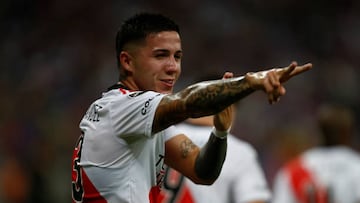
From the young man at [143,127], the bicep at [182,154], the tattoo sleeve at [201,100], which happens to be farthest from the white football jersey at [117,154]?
the bicep at [182,154]

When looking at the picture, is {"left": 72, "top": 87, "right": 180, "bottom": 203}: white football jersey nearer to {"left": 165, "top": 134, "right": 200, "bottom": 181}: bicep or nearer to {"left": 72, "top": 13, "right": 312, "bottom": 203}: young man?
{"left": 72, "top": 13, "right": 312, "bottom": 203}: young man

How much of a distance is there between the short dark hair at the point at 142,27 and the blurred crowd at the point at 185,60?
276 inches

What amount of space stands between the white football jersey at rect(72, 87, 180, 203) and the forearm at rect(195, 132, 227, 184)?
24 centimetres

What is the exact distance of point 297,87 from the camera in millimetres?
13750

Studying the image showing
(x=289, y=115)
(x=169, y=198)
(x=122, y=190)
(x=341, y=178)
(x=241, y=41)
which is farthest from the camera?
(x=241, y=41)

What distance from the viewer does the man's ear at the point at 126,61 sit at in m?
4.79

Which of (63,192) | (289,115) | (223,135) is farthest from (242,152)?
(289,115)

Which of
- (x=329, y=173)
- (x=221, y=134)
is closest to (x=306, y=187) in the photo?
(x=329, y=173)

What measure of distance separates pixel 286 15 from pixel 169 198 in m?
8.74

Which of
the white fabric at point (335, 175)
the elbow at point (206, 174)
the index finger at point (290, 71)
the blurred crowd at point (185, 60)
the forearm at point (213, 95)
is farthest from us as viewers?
the blurred crowd at point (185, 60)

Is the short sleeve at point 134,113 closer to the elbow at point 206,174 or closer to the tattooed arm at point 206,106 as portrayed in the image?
the tattooed arm at point 206,106

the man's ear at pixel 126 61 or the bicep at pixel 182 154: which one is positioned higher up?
the man's ear at pixel 126 61

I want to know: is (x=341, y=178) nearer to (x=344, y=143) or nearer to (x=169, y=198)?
(x=344, y=143)

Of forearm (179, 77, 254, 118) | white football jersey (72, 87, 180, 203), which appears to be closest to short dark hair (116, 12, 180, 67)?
white football jersey (72, 87, 180, 203)
